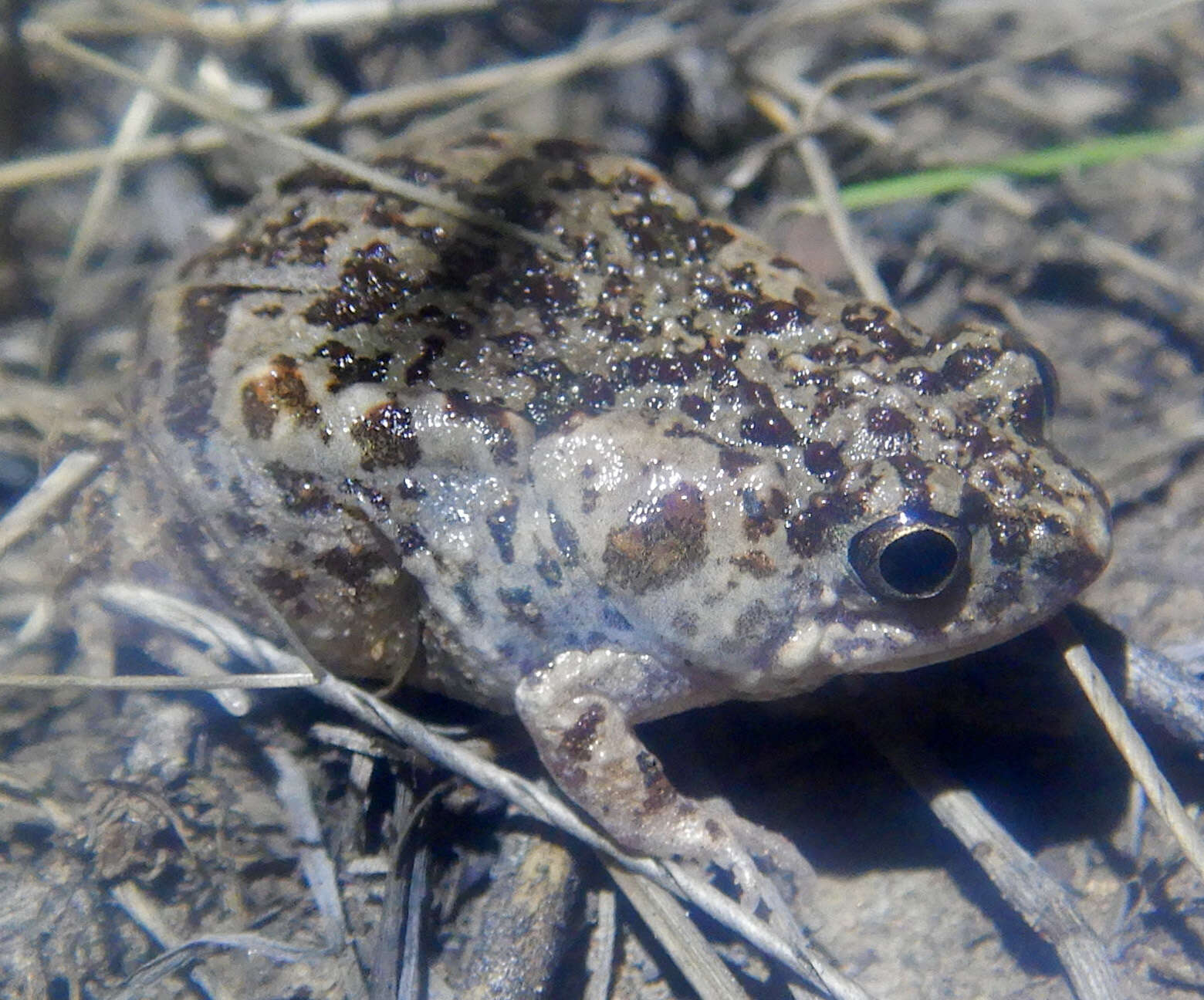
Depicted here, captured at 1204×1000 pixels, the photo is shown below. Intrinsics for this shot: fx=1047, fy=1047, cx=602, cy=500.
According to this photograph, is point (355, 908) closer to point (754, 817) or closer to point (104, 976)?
point (104, 976)

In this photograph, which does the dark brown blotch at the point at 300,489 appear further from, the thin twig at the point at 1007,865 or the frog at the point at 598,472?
the thin twig at the point at 1007,865

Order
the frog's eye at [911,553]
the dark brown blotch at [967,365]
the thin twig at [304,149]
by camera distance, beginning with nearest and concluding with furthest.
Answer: the frog's eye at [911,553] → the dark brown blotch at [967,365] → the thin twig at [304,149]

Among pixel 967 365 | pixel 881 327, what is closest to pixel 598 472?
pixel 881 327


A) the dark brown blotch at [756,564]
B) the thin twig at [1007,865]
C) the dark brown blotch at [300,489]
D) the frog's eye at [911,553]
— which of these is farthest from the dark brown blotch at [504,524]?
the thin twig at [1007,865]

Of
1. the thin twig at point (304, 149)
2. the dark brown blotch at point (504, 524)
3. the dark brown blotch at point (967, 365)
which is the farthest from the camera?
the thin twig at point (304, 149)

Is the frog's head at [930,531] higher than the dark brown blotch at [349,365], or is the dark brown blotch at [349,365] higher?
the dark brown blotch at [349,365]

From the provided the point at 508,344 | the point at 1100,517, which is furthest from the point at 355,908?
the point at 1100,517

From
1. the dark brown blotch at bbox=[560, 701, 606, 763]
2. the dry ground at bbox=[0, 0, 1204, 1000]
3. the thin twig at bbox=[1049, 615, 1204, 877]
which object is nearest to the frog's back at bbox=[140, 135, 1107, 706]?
the dark brown blotch at bbox=[560, 701, 606, 763]

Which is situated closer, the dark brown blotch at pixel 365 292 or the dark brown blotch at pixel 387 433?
the dark brown blotch at pixel 387 433
